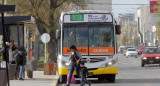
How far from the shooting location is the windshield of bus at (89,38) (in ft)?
88.4

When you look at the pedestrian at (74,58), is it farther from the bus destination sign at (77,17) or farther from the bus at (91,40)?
the bus destination sign at (77,17)

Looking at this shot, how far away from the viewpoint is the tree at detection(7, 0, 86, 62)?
50.2 m

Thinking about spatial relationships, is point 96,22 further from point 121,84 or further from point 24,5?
point 24,5

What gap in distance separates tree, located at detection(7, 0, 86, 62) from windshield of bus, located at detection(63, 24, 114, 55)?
2304 cm

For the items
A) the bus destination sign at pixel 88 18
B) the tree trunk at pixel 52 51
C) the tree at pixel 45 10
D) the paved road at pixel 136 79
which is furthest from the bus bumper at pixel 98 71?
the tree trunk at pixel 52 51

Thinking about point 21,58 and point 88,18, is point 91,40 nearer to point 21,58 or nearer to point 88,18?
point 88,18

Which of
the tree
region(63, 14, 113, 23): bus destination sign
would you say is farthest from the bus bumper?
the tree

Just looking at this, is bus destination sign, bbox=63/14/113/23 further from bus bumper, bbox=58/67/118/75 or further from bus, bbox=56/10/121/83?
bus bumper, bbox=58/67/118/75

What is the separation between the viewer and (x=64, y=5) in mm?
55156

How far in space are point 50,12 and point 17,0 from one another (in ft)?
9.64

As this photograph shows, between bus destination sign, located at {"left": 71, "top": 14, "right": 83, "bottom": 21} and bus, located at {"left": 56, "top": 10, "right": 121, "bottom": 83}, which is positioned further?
bus destination sign, located at {"left": 71, "top": 14, "right": 83, "bottom": 21}

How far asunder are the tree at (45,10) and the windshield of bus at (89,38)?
23.0 m

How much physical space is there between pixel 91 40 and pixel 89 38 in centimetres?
13

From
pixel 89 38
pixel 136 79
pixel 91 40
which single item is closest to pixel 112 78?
pixel 91 40
